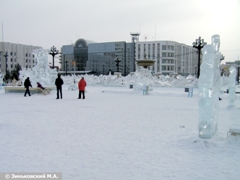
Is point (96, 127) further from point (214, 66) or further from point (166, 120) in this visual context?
point (214, 66)

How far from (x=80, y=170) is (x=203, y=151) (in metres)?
2.68

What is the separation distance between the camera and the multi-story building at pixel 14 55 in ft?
273

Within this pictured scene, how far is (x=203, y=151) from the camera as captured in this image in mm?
5629

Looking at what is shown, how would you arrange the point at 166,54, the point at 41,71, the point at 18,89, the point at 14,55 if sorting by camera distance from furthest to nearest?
the point at 166,54 → the point at 14,55 → the point at 41,71 → the point at 18,89

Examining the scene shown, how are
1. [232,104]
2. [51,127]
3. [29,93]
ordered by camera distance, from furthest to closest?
1. [29,93]
2. [232,104]
3. [51,127]

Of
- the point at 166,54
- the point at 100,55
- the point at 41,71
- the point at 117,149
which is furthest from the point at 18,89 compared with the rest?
the point at 100,55

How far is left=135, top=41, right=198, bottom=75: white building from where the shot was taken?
88.8 metres

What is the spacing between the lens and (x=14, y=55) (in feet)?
288

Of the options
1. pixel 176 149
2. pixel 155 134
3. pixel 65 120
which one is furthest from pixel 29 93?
pixel 176 149

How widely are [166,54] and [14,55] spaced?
163 feet

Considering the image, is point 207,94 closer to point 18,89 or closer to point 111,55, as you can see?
point 18,89

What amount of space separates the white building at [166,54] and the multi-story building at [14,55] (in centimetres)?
3766

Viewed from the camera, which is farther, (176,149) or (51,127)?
(51,127)

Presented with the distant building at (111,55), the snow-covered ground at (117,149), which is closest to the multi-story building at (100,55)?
the distant building at (111,55)
